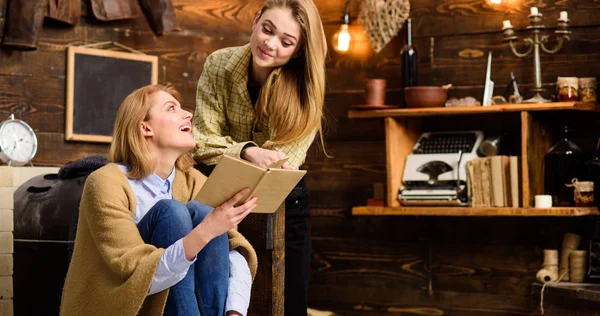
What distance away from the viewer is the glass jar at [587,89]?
3.91m

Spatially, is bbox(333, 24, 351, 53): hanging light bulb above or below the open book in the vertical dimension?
above

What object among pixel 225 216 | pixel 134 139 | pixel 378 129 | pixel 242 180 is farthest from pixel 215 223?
pixel 378 129

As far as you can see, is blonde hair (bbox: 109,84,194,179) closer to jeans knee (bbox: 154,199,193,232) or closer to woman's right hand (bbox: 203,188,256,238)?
jeans knee (bbox: 154,199,193,232)

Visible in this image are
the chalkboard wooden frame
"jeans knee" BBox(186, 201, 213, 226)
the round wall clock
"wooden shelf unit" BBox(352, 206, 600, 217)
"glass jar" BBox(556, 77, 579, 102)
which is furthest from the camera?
the chalkboard wooden frame

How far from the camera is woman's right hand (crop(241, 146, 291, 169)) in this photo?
2.30 meters

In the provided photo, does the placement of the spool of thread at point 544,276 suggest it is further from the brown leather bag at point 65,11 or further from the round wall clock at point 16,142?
the brown leather bag at point 65,11

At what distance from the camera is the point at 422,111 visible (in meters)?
4.05

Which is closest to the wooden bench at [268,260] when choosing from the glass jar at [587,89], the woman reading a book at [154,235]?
the woman reading a book at [154,235]

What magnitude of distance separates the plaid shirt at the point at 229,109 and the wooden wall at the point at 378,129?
59.9 inches

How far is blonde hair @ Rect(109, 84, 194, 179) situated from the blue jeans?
152 mm

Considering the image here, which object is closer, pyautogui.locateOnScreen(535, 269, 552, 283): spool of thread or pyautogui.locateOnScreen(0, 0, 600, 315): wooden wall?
pyautogui.locateOnScreen(535, 269, 552, 283): spool of thread

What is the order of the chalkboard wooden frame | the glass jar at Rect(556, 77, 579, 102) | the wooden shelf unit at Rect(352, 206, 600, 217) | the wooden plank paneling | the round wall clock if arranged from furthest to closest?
1. the wooden plank paneling
2. the chalkboard wooden frame
3. the glass jar at Rect(556, 77, 579, 102)
4. the wooden shelf unit at Rect(352, 206, 600, 217)
5. the round wall clock

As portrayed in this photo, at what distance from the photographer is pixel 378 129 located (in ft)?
14.9

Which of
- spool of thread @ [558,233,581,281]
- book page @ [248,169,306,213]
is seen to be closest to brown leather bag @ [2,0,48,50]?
book page @ [248,169,306,213]
